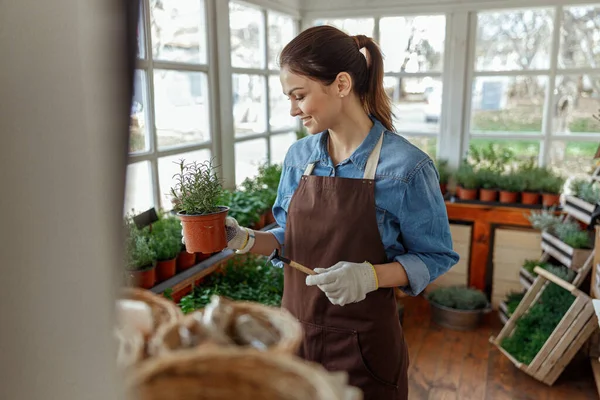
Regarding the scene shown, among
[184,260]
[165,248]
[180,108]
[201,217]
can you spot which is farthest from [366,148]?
[180,108]

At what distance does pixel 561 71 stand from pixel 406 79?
111 centimetres

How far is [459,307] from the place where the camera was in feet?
12.2

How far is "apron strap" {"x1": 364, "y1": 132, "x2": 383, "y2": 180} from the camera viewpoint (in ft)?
4.75

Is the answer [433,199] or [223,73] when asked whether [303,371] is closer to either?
[433,199]

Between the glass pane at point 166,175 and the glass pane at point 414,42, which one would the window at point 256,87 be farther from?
the glass pane at point 414,42

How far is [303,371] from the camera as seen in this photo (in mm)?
401

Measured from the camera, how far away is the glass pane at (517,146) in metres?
3.84

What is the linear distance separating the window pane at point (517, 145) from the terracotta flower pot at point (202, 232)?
127 inches

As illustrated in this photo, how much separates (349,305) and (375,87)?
66 cm

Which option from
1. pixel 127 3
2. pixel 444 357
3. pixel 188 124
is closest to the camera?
pixel 127 3

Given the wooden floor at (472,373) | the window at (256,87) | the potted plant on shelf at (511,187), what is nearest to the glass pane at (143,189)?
the window at (256,87)

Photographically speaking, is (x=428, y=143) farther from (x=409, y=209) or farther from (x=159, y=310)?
(x=159, y=310)

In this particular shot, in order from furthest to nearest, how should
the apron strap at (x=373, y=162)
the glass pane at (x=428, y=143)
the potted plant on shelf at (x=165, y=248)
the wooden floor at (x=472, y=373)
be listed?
1. the glass pane at (x=428, y=143)
2. the wooden floor at (x=472, y=373)
3. the potted plant on shelf at (x=165, y=248)
4. the apron strap at (x=373, y=162)

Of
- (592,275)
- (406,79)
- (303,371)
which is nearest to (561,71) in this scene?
(406,79)
